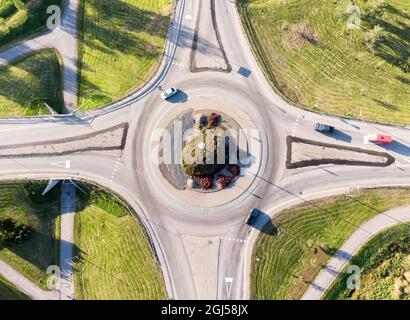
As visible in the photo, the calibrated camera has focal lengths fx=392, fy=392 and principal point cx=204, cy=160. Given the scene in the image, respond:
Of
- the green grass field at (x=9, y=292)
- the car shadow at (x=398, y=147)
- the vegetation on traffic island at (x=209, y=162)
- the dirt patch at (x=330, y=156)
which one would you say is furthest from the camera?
the dirt patch at (x=330, y=156)

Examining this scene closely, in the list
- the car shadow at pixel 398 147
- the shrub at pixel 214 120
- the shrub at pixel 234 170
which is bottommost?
the shrub at pixel 234 170

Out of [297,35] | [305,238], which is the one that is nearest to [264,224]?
[305,238]

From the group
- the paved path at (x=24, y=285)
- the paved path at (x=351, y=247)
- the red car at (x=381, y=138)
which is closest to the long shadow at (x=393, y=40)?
the red car at (x=381, y=138)

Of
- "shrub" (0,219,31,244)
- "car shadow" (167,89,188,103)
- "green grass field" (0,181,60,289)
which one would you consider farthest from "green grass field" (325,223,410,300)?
"shrub" (0,219,31,244)

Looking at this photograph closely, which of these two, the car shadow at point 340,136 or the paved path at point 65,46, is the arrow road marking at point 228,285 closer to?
the car shadow at point 340,136

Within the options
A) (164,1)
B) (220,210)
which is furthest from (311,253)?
(164,1)

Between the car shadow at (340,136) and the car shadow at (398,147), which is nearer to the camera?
the car shadow at (398,147)

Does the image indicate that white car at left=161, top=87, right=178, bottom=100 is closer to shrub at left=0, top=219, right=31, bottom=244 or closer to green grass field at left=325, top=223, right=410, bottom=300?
shrub at left=0, top=219, right=31, bottom=244

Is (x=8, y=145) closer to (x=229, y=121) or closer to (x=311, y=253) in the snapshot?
(x=229, y=121)
